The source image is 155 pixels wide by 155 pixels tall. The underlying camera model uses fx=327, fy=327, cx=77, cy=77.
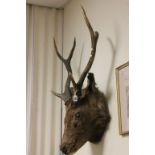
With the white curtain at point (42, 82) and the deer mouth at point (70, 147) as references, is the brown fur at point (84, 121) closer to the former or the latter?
the deer mouth at point (70, 147)

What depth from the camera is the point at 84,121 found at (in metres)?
2.51

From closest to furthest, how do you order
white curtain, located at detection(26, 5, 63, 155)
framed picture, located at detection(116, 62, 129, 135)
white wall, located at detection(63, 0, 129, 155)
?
framed picture, located at detection(116, 62, 129, 135) < white wall, located at detection(63, 0, 129, 155) < white curtain, located at detection(26, 5, 63, 155)

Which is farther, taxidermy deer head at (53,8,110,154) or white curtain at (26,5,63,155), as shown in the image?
white curtain at (26,5,63,155)

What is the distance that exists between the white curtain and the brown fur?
3.61 feet

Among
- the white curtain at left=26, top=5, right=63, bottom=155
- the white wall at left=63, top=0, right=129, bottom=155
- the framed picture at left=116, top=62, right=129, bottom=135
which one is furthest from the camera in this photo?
the white curtain at left=26, top=5, right=63, bottom=155

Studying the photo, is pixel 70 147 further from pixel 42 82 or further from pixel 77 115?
pixel 42 82

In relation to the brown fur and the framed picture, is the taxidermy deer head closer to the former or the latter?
the brown fur

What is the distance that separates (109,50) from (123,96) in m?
0.46

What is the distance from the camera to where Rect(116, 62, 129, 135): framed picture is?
7.69 ft

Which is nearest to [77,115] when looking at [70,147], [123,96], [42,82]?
[70,147]

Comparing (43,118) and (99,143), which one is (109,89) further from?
(43,118)

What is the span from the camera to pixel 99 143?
2.71 m

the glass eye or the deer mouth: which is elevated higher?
the glass eye

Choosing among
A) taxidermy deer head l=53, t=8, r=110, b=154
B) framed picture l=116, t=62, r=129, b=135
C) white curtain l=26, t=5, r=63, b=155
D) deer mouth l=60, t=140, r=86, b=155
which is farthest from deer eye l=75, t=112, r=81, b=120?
white curtain l=26, t=5, r=63, b=155
